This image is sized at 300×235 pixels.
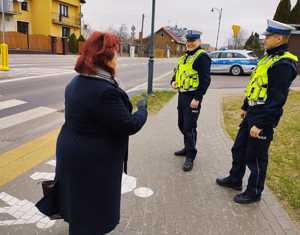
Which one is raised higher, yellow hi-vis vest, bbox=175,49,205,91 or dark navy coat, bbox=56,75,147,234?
yellow hi-vis vest, bbox=175,49,205,91

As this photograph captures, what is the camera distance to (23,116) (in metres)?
7.27

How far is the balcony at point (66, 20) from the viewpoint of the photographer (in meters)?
45.7

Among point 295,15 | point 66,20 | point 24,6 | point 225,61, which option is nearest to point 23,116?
point 225,61

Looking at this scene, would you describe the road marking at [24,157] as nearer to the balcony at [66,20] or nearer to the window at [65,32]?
the balcony at [66,20]

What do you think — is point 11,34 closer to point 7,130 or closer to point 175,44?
point 7,130

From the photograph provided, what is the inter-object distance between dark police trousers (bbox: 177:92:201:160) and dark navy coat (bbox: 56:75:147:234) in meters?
1.93

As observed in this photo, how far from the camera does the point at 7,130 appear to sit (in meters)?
6.16

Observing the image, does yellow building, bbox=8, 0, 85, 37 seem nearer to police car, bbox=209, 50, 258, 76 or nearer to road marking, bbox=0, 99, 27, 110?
police car, bbox=209, 50, 258, 76

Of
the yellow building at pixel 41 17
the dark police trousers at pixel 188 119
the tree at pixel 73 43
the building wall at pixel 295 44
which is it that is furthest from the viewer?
the tree at pixel 73 43

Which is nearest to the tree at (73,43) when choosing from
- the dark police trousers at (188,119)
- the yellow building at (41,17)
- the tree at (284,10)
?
the yellow building at (41,17)

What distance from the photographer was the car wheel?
767 inches

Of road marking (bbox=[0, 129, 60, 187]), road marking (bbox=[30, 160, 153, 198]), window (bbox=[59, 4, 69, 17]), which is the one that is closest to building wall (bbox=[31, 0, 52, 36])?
window (bbox=[59, 4, 69, 17])

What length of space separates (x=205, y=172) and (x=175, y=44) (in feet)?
273

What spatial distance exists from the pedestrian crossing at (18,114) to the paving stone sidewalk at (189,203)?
2904mm
